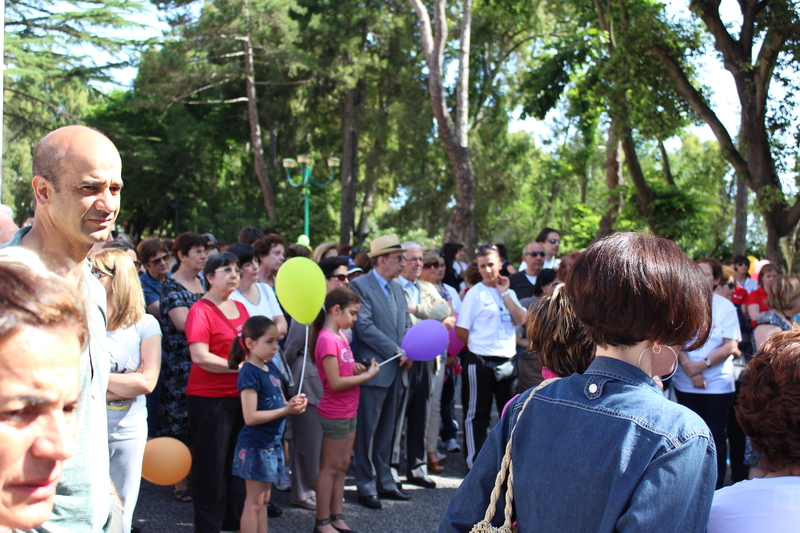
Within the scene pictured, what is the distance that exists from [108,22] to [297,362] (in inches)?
718

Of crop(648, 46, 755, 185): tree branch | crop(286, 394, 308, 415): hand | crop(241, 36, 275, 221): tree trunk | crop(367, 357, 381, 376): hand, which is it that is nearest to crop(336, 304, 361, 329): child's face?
crop(367, 357, 381, 376): hand

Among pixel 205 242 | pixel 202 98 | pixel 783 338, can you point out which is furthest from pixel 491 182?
pixel 783 338

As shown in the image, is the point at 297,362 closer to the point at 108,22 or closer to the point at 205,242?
the point at 205,242

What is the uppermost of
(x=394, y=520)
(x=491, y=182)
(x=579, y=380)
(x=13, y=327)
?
(x=491, y=182)

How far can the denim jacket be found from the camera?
1349 mm

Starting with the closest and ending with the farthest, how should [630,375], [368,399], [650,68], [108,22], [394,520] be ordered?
[630,375] → [394,520] → [368,399] → [650,68] → [108,22]

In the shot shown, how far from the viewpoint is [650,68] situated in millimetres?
11430

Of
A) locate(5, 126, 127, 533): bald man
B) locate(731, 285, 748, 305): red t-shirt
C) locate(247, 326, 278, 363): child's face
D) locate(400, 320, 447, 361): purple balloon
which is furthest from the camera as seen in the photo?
locate(731, 285, 748, 305): red t-shirt

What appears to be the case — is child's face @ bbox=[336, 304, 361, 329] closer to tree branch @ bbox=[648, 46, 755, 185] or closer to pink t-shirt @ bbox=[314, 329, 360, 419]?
pink t-shirt @ bbox=[314, 329, 360, 419]

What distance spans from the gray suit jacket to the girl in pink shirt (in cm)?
45

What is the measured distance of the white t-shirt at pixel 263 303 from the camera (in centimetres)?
482

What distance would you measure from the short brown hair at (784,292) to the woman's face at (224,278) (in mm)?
4177

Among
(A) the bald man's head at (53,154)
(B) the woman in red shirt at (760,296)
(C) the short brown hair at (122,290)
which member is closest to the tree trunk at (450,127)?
(B) the woman in red shirt at (760,296)

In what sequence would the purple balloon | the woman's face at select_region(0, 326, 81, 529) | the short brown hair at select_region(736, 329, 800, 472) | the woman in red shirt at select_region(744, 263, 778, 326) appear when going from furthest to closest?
the woman in red shirt at select_region(744, 263, 778, 326) → the purple balloon → the short brown hair at select_region(736, 329, 800, 472) → the woman's face at select_region(0, 326, 81, 529)
